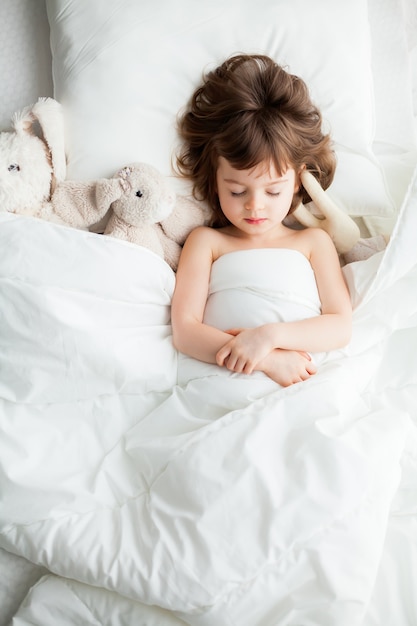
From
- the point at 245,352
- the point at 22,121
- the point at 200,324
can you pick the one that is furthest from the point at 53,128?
the point at 245,352

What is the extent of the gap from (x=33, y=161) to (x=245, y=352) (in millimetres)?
585

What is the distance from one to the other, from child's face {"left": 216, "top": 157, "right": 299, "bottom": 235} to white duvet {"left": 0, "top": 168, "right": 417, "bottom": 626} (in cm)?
10

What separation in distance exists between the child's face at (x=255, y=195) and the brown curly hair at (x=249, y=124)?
0.02 meters

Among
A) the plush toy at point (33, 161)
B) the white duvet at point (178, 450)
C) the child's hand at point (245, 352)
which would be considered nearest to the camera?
the white duvet at point (178, 450)

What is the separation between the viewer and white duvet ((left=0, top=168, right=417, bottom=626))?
95 cm

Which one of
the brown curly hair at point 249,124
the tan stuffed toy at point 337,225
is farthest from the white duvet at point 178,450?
the brown curly hair at point 249,124

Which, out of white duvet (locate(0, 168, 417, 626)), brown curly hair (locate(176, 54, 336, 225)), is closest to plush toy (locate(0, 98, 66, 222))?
white duvet (locate(0, 168, 417, 626))

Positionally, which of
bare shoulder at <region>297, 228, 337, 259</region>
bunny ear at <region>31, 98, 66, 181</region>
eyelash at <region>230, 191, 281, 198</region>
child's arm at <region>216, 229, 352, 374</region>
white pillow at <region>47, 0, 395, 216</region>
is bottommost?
child's arm at <region>216, 229, 352, 374</region>

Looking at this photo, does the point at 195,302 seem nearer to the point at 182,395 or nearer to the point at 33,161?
the point at 182,395

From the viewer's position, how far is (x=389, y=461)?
102 centimetres

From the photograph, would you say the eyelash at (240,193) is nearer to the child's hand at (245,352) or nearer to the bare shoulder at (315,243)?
the bare shoulder at (315,243)

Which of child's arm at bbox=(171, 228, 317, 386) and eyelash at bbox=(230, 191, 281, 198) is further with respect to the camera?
eyelash at bbox=(230, 191, 281, 198)

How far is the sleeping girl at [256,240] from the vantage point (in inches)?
47.3

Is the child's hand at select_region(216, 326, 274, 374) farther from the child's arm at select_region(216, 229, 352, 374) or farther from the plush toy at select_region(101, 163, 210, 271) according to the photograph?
the plush toy at select_region(101, 163, 210, 271)
